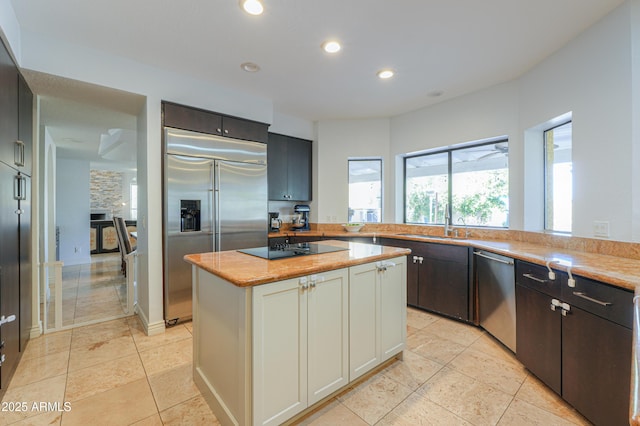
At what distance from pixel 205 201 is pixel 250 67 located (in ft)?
4.89

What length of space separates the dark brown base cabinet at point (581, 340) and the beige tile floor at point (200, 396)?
188mm

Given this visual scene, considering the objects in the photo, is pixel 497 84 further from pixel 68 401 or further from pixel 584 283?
pixel 68 401

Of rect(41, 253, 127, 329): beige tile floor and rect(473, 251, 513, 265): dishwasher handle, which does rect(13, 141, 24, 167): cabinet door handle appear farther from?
rect(473, 251, 513, 265): dishwasher handle

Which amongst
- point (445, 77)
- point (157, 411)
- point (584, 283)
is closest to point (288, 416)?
point (157, 411)

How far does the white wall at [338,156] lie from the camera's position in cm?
442

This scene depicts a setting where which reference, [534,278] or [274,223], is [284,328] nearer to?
[534,278]

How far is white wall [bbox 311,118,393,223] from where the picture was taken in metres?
4.42

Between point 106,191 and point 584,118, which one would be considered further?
point 106,191

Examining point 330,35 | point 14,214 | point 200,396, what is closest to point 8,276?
point 14,214

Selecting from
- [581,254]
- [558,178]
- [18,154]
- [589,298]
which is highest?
[18,154]

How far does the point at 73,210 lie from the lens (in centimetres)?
630


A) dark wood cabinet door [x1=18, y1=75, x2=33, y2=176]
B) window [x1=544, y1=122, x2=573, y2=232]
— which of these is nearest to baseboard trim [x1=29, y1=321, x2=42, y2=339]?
dark wood cabinet door [x1=18, y1=75, x2=33, y2=176]

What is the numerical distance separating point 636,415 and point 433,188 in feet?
12.3

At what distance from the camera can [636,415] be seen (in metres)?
0.53
